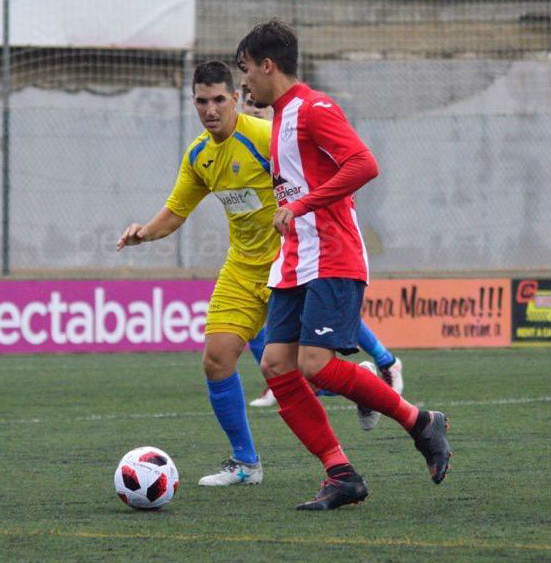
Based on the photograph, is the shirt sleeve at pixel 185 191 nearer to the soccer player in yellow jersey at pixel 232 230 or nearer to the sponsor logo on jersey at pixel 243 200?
the soccer player in yellow jersey at pixel 232 230

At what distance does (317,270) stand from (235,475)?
1284 mm

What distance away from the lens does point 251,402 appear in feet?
32.5

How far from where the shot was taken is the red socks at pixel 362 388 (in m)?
5.47

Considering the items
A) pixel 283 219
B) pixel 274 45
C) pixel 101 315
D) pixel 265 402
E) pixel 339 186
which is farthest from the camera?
pixel 101 315

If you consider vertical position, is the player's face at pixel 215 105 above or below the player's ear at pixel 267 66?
below

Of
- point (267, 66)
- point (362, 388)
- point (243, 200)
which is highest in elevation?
point (267, 66)

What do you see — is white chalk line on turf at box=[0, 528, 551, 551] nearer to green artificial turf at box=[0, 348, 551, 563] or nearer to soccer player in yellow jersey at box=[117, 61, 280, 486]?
green artificial turf at box=[0, 348, 551, 563]

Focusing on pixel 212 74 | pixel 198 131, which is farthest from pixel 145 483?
pixel 198 131

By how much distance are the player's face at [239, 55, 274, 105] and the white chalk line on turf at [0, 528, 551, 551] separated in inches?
66.7

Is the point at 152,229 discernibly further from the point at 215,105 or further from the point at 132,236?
the point at 215,105

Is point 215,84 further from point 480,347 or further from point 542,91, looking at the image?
point 542,91

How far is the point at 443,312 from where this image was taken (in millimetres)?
14609

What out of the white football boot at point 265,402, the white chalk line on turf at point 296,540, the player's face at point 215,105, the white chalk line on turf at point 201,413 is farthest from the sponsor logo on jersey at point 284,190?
the white football boot at point 265,402

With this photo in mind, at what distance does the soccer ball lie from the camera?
5.51m
